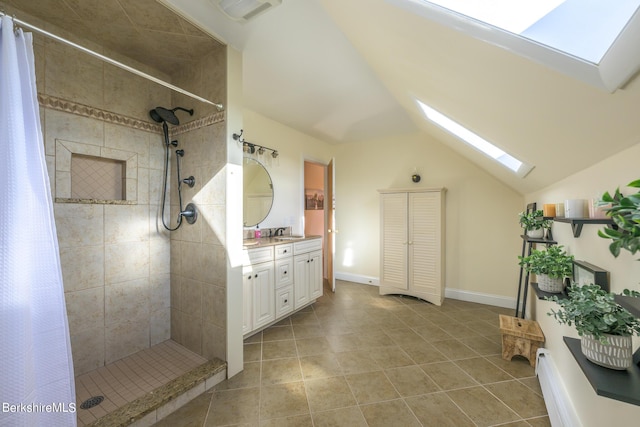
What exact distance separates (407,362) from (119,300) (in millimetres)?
2473

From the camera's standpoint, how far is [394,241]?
3717 millimetres

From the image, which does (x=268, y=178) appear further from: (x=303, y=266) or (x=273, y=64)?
(x=273, y=64)

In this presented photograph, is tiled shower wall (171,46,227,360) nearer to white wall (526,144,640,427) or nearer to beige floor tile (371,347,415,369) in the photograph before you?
beige floor tile (371,347,415,369)

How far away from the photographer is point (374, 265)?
14.2 feet

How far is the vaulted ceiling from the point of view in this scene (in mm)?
896

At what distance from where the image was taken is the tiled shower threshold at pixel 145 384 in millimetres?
1473

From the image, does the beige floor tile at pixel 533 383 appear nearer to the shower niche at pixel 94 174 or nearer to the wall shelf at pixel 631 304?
the wall shelf at pixel 631 304

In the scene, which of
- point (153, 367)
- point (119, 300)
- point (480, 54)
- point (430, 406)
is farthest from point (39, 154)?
point (430, 406)

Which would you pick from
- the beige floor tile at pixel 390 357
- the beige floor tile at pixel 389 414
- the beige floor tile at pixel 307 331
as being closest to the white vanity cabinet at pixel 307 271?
the beige floor tile at pixel 307 331

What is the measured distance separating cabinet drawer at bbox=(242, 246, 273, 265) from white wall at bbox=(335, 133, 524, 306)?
2206mm

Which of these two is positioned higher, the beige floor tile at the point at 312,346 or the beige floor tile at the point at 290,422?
the beige floor tile at the point at 312,346

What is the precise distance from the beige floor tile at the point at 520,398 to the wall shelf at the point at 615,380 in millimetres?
1213

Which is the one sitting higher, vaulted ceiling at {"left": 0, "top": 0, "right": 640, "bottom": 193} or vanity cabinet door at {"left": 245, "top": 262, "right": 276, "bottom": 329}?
vaulted ceiling at {"left": 0, "top": 0, "right": 640, "bottom": 193}

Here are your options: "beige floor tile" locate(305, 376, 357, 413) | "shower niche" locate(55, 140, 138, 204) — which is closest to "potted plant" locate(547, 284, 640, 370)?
"beige floor tile" locate(305, 376, 357, 413)
